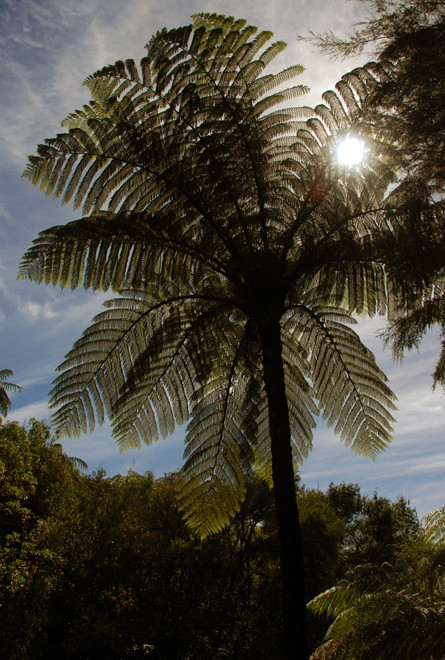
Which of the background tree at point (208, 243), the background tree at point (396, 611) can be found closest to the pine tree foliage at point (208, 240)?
the background tree at point (208, 243)

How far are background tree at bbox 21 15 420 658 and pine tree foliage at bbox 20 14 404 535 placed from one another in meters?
0.01

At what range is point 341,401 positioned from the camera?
3686mm

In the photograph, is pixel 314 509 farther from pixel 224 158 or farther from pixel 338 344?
pixel 224 158

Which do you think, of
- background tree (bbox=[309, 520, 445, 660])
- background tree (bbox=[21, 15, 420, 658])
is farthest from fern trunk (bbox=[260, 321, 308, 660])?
background tree (bbox=[309, 520, 445, 660])

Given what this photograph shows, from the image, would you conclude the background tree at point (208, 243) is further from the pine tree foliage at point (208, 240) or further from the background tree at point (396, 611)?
the background tree at point (396, 611)

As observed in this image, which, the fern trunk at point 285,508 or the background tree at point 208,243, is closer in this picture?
the fern trunk at point 285,508

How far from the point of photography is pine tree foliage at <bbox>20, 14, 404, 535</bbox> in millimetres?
3375

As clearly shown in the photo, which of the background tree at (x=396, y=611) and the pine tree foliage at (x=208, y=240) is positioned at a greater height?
the pine tree foliage at (x=208, y=240)

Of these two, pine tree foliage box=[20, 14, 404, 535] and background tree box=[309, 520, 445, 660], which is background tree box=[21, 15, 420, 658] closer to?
pine tree foliage box=[20, 14, 404, 535]

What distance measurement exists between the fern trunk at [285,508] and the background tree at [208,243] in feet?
1.37

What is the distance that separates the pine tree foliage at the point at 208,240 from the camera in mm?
3375

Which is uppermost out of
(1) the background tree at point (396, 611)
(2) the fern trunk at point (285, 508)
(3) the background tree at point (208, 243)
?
(3) the background tree at point (208, 243)

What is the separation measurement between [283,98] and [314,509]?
12425mm

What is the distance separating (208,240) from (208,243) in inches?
1.0
